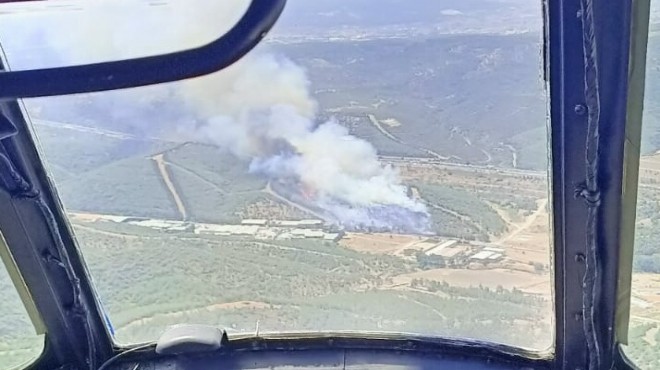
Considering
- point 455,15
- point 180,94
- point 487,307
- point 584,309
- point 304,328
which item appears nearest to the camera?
point 455,15

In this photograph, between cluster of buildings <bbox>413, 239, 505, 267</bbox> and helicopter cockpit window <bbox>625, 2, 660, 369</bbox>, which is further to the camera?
cluster of buildings <bbox>413, 239, 505, 267</bbox>

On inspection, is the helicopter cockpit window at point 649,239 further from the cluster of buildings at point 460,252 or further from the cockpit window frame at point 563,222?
the cluster of buildings at point 460,252

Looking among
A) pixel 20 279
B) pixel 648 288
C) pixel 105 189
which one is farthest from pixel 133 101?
pixel 648 288

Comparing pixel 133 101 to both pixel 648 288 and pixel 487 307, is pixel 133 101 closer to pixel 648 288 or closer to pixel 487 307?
pixel 487 307

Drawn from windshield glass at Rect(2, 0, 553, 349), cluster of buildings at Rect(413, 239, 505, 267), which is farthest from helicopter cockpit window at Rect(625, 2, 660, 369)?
cluster of buildings at Rect(413, 239, 505, 267)

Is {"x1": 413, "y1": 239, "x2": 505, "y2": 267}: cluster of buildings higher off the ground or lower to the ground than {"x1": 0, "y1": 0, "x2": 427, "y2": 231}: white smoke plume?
lower

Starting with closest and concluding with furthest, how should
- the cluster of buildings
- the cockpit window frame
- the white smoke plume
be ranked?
the cockpit window frame → the white smoke plume → the cluster of buildings

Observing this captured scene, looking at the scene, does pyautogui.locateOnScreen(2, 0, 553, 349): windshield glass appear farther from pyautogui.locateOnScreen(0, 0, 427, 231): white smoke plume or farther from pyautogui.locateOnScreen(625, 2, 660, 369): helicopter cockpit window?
pyautogui.locateOnScreen(625, 2, 660, 369): helicopter cockpit window
